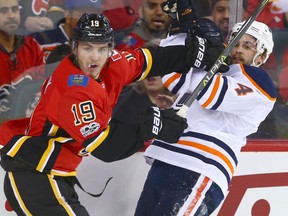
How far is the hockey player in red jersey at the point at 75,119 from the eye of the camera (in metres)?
2.30

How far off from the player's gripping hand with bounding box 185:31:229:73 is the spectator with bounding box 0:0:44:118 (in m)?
0.66

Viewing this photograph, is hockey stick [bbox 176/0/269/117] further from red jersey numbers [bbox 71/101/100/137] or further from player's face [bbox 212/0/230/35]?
player's face [bbox 212/0/230/35]

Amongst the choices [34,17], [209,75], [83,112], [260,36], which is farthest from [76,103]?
[260,36]

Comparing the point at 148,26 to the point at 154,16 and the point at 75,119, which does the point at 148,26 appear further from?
the point at 75,119

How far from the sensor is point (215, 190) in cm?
265

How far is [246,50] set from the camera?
2.74 metres

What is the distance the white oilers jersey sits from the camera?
2566mm

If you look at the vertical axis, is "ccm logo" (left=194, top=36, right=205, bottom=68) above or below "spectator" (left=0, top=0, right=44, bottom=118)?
above

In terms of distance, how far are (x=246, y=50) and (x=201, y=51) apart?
11.1 inches

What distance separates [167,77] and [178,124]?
31 centimetres

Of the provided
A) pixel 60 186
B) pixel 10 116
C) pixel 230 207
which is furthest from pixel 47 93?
pixel 230 207

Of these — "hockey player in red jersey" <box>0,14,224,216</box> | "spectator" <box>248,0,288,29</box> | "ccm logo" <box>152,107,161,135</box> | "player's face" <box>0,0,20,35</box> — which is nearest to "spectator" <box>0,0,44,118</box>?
"player's face" <box>0,0,20,35</box>

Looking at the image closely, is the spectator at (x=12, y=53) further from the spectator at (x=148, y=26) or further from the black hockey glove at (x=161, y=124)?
the black hockey glove at (x=161, y=124)

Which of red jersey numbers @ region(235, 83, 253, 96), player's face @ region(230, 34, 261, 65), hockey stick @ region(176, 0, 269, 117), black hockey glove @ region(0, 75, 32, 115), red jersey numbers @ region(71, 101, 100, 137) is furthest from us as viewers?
black hockey glove @ region(0, 75, 32, 115)
